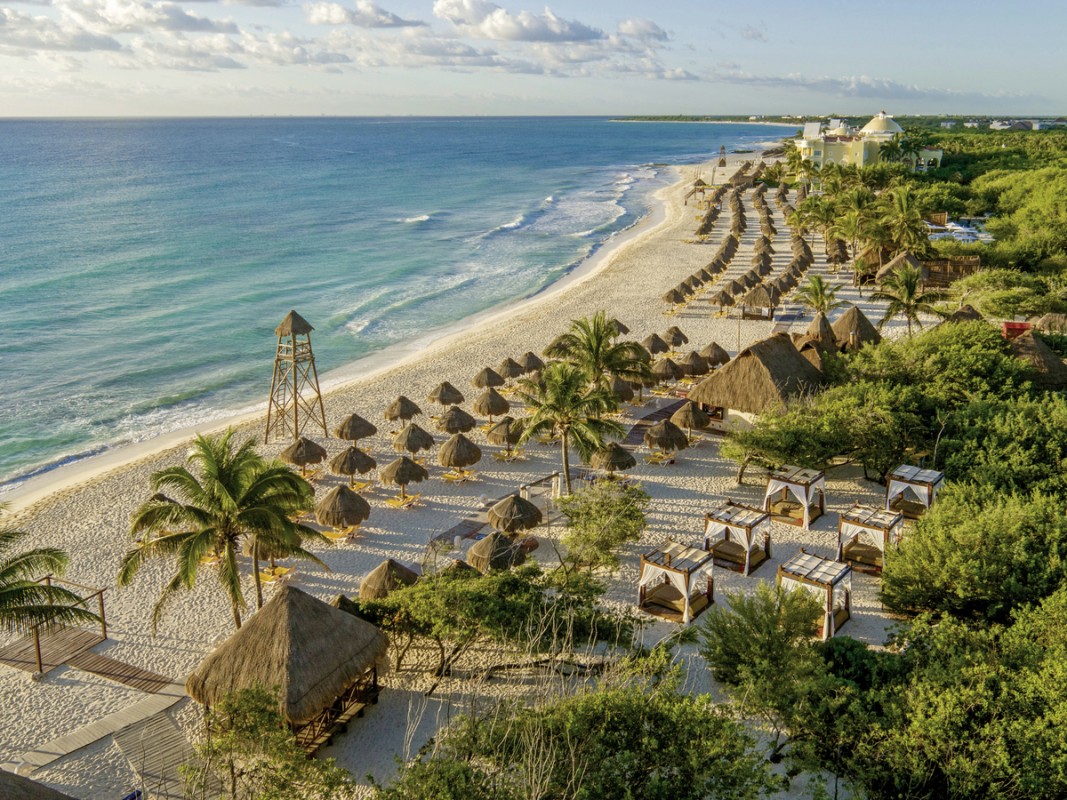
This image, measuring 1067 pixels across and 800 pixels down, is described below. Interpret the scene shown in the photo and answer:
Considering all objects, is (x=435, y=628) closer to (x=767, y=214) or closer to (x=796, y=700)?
(x=796, y=700)

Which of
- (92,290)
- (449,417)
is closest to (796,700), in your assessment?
(449,417)

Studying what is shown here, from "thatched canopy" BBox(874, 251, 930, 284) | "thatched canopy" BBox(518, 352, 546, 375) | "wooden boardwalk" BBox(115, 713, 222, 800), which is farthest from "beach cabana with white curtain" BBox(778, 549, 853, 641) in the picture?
"thatched canopy" BBox(874, 251, 930, 284)

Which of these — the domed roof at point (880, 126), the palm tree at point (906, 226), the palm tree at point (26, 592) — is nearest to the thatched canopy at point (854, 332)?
the palm tree at point (906, 226)

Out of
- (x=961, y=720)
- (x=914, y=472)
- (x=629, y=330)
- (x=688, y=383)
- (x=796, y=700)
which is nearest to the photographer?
(x=961, y=720)

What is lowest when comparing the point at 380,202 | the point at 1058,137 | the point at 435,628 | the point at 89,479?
the point at 89,479

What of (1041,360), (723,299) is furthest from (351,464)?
(723,299)

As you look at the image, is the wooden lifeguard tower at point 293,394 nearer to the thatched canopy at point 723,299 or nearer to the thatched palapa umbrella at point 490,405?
the thatched palapa umbrella at point 490,405
